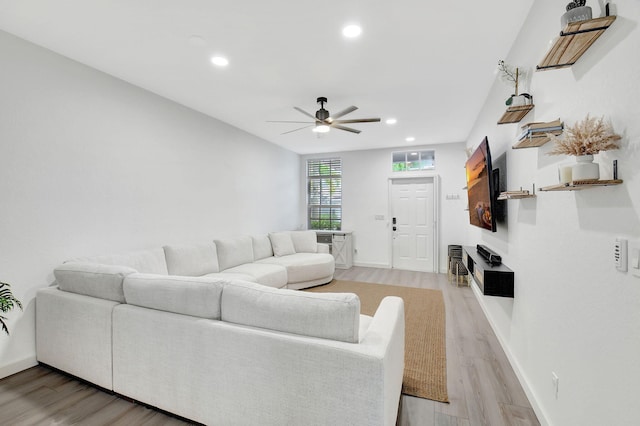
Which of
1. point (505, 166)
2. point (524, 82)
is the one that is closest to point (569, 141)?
point (524, 82)

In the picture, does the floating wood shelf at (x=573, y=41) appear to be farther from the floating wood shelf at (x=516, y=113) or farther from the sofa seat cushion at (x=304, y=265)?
the sofa seat cushion at (x=304, y=265)

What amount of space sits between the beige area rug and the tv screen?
1.26 metres

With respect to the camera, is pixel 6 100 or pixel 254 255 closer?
pixel 6 100

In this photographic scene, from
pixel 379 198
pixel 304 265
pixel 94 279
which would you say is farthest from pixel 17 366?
pixel 379 198

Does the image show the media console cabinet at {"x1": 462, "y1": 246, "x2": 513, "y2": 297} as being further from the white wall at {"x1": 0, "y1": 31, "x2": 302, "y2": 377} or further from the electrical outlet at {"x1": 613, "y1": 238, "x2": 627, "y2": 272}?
the white wall at {"x1": 0, "y1": 31, "x2": 302, "y2": 377}

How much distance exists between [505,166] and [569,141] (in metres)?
1.65

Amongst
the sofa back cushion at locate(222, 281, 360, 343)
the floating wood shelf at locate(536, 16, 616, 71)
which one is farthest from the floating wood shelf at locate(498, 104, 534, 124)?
the sofa back cushion at locate(222, 281, 360, 343)

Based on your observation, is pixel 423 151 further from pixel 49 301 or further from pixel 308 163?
pixel 49 301

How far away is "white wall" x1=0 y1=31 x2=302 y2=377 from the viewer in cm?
237

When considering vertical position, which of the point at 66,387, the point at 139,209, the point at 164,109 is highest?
the point at 164,109

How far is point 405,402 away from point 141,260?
2.83 m

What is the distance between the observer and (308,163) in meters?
7.24

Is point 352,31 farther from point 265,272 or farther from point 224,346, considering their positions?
point 265,272

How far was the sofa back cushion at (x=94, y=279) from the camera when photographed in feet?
6.85
